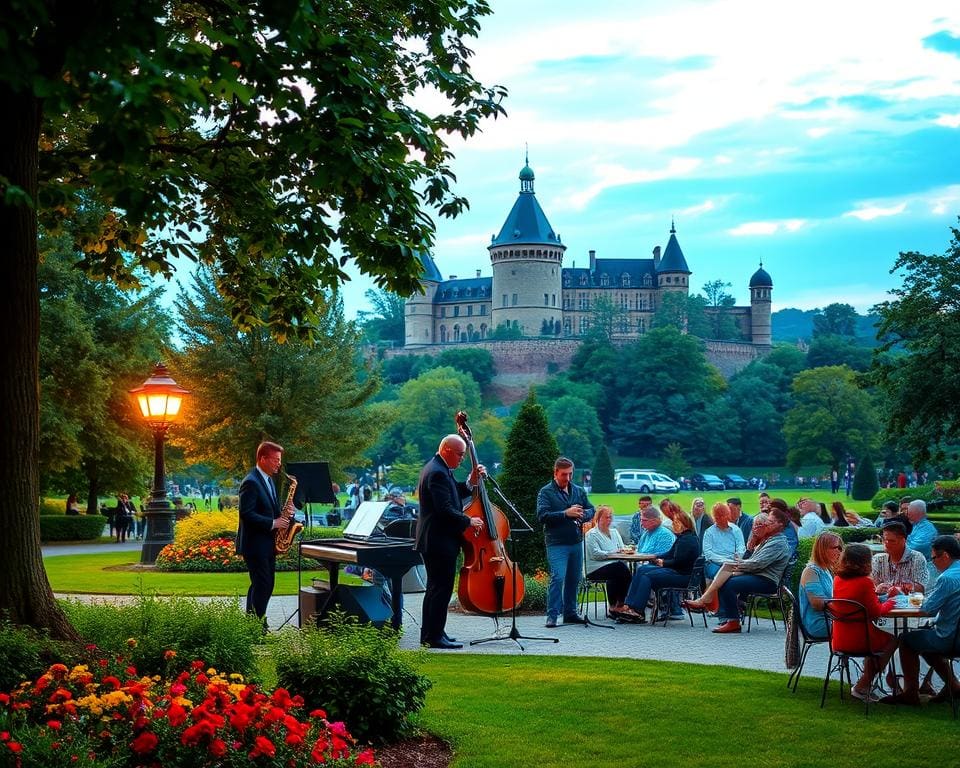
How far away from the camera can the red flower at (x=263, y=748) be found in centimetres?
499

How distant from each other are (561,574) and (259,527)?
3.87 meters

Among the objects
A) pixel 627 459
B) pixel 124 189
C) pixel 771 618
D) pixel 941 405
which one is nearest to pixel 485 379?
pixel 627 459

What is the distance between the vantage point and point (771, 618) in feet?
46.3

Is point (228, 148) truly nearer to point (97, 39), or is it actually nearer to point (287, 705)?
point (97, 39)

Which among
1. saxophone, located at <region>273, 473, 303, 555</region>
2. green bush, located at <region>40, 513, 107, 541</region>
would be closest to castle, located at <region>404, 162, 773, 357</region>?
green bush, located at <region>40, 513, 107, 541</region>

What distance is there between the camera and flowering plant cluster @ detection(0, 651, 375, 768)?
4949mm

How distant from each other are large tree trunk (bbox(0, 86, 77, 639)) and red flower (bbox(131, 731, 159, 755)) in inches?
87.8

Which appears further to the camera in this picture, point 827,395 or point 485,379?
point 485,379

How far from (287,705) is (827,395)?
9189 centimetres

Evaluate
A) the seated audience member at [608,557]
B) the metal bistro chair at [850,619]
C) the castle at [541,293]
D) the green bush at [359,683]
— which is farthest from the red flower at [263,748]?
the castle at [541,293]

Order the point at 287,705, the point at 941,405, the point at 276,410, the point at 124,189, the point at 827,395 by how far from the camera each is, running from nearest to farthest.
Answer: the point at 287,705, the point at 124,189, the point at 276,410, the point at 941,405, the point at 827,395

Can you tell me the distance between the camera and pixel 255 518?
35.4 feet

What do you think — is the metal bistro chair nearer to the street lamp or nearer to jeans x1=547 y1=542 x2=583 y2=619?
jeans x1=547 y1=542 x2=583 y2=619

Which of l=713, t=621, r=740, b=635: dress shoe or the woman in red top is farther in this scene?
l=713, t=621, r=740, b=635: dress shoe
